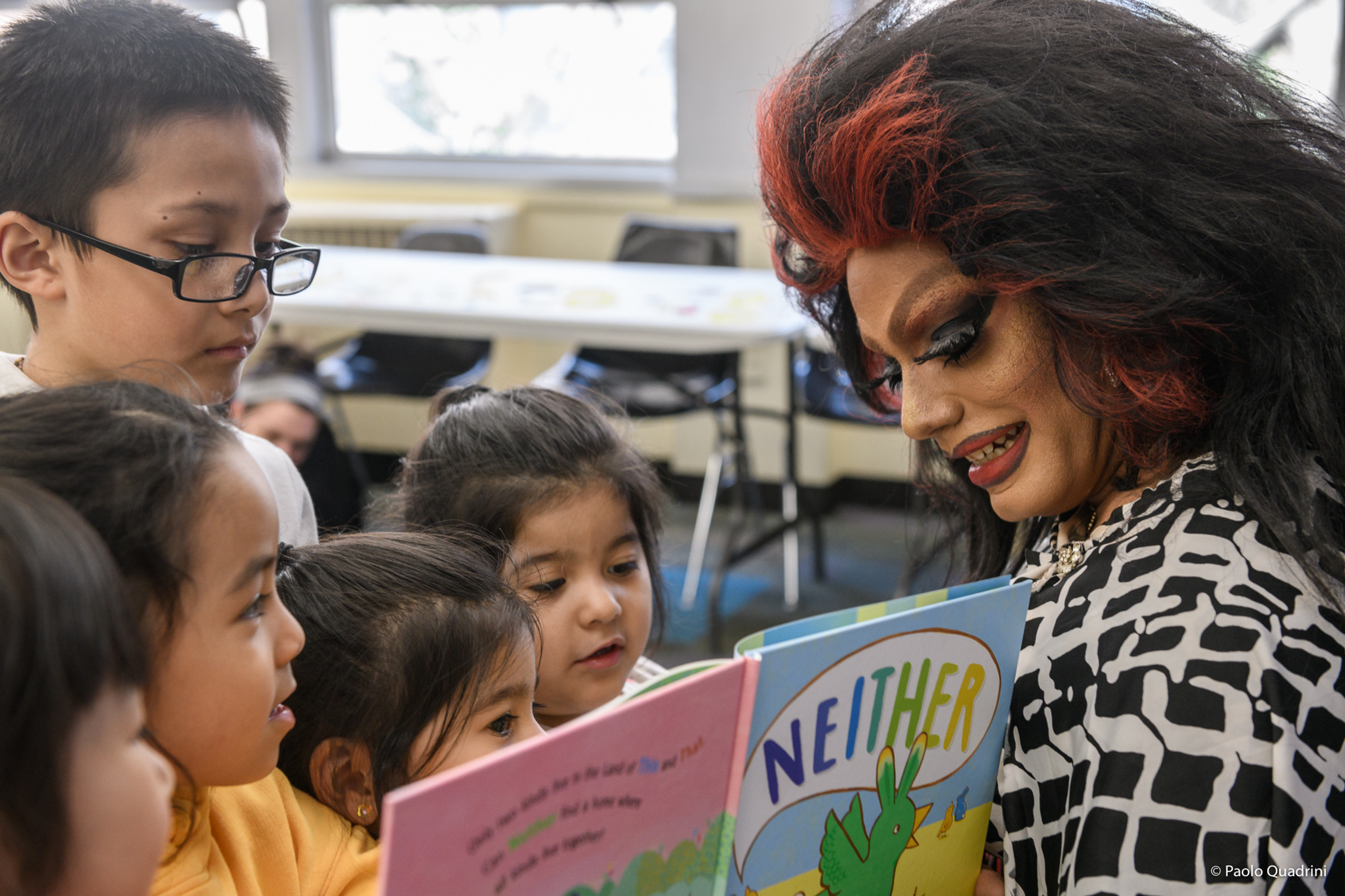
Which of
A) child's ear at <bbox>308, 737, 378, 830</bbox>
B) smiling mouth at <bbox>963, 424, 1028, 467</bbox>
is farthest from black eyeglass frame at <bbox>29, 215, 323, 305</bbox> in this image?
smiling mouth at <bbox>963, 424, 1028, 467</bbox>

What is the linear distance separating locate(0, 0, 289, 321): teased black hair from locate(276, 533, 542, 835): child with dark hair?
34 cm

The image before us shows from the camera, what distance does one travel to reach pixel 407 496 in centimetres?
131

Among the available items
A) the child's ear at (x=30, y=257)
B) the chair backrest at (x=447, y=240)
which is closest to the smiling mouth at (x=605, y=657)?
the child's ear at (x=30, y=257)

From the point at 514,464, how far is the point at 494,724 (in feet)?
1.31

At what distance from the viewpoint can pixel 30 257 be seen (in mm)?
910

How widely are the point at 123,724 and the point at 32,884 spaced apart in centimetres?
8

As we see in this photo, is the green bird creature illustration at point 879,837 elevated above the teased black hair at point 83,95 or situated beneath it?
situated beneath

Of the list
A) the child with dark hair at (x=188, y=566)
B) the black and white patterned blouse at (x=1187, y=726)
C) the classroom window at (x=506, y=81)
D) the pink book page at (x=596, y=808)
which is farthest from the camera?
the classroom window at (x=506, y=81)

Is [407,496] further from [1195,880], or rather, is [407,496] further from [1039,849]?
[1195,880]

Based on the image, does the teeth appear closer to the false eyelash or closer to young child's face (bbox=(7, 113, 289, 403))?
the false eyelash

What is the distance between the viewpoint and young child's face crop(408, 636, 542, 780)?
88 centimetres

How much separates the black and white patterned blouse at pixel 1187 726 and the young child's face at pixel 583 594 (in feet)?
1.54

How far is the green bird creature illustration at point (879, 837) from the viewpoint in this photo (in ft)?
2.46

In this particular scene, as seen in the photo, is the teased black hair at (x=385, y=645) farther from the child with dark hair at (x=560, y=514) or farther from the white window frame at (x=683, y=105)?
the white window frame at (x=683, y=105)
